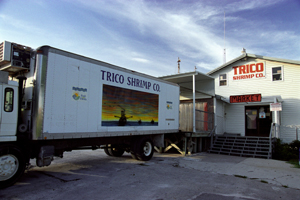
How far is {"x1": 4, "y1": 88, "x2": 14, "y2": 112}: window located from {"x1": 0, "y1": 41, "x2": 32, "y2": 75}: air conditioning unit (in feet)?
2.48

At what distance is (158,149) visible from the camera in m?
13.0

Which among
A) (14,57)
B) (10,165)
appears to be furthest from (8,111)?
(14,57)

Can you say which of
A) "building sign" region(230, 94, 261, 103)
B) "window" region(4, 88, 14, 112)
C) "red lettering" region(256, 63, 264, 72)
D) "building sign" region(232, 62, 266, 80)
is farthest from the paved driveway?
"red lettering" region(256, 63, 264, 72)

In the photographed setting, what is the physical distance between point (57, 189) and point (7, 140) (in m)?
1.80

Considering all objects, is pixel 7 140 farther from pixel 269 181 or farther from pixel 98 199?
pixel 269 181

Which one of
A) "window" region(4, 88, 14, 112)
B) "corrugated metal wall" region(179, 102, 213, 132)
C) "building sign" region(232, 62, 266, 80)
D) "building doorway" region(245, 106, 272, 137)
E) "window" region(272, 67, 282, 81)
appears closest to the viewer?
"window" region(4, 88, 14, 112)

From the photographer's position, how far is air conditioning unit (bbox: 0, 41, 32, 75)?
19.4 ft

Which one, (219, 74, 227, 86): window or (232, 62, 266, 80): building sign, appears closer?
(232, 62, 266, 80): building sign

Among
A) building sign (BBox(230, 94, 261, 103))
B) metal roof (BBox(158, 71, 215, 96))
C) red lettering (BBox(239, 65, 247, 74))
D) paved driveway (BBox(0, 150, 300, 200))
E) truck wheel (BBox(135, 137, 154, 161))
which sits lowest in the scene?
paved driveway (BBox(0, 150, 300, 200))

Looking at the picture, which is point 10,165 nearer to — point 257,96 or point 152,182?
point 152,182

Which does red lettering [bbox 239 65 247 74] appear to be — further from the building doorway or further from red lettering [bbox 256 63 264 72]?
the building doorway

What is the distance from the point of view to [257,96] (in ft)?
44.5

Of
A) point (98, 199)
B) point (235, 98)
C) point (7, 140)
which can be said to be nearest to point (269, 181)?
point (98, 199)

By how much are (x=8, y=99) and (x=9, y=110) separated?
0.30 meters
